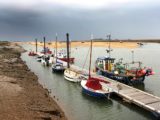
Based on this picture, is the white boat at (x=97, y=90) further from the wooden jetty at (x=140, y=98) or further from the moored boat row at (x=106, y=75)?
the wooden jetty at (x=140, y=98)

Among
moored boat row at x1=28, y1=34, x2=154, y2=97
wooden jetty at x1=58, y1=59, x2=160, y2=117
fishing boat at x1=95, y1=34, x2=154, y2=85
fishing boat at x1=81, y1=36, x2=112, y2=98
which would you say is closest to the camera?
wooden jetty at x1=58, y1=59, x2=160, y2=117

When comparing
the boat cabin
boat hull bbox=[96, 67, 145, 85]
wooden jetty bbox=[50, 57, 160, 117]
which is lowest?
wooden jetty bbox=[50, 57, 160, 117]

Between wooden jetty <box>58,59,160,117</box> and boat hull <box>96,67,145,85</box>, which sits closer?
wooden jetty <box>58,59,160,117</box>

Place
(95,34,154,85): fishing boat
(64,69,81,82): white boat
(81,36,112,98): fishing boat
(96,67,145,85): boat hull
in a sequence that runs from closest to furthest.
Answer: (81,36,112,98): fishing boat
(96,67,145,85): boat hull
(95,34,154,85): fishing boat
(64,69,81,82): white boat

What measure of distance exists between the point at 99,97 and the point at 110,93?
1.47 meters

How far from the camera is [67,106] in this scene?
91.0ft

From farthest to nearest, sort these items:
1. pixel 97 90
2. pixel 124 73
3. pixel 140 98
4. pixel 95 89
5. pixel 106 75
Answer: pixel 106 75
pixel 124 73
pixel 95 89
pixel 97 90
pixel 140 98

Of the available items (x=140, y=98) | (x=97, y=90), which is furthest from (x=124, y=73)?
(x=140, y=98)

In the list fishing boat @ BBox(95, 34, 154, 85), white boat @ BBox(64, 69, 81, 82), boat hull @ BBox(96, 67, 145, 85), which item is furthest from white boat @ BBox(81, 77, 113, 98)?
white boat @ BBox(64, 69, 81, 82)

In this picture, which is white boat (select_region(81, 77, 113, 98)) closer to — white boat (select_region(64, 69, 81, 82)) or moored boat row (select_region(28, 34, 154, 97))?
moored boat row (select_region(28, 34, 154, 97))

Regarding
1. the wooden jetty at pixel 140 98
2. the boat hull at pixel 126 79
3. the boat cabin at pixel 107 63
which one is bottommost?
the wooden jetty at pixel 140 98

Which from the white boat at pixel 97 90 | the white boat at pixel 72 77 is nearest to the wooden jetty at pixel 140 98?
the white boat at pixel 97 90

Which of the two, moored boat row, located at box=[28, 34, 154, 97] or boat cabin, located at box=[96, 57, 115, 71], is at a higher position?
boat cabin, located at box=[96, 57, 115, 71]

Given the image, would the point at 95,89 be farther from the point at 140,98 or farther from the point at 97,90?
the point at 140,98
